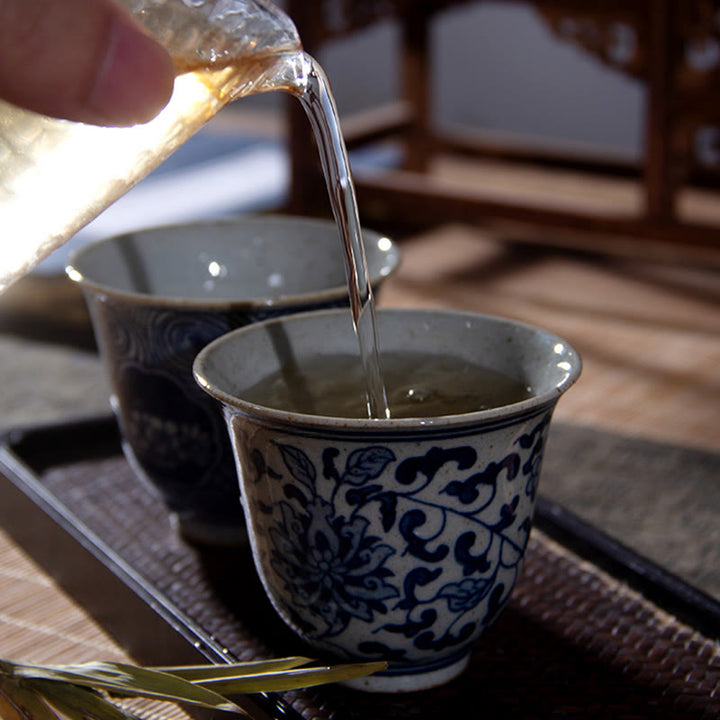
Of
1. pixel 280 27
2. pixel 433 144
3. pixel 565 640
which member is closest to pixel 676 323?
pixel 565 640

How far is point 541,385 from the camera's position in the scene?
19.6 inches

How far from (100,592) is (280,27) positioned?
317mm

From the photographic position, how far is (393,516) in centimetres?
44

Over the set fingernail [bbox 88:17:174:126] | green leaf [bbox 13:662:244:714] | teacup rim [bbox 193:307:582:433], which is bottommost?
green leaf [bbox 13:662:244:714]

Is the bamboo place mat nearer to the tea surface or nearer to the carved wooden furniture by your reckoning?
the tea surface

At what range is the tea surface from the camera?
51 cm

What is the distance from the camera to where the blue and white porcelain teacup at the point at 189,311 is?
584 mm

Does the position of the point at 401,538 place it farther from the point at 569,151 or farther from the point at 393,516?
the point at 569,151

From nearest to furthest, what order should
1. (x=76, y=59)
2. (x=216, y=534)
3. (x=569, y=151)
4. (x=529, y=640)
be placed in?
(x=76, y=59)
(x=529, y=640)
(x=216, y=534)
(x=569, y=151)

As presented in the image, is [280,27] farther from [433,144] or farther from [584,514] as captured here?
[433,144]

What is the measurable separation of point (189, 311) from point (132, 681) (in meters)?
0.21

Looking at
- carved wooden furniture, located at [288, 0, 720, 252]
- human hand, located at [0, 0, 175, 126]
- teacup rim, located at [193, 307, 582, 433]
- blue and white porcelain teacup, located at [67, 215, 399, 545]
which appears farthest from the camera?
carved wooden furniture, located at [288, 0, 720, 252]

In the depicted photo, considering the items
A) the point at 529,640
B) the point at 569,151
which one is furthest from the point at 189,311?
the point at 569,151

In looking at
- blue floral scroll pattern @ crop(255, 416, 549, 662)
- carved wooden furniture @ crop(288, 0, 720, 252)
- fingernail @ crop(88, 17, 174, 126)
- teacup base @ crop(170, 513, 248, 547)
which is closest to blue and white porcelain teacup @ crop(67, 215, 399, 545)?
teacup base @ crop(170, 513, 248, 547)
